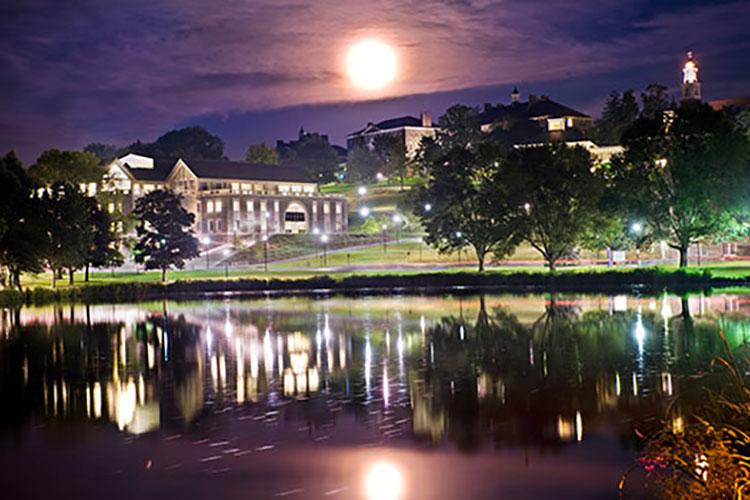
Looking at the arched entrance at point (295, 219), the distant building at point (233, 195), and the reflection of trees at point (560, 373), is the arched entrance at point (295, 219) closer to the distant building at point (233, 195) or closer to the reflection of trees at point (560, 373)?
the distant building at point (233, 195)

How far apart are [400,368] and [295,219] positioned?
112380 mm

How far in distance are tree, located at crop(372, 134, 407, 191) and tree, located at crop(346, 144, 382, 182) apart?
2055mm

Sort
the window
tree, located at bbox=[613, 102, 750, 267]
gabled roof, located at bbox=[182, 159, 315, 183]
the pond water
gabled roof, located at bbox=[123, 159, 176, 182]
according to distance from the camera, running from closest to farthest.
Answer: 1. the pond water
2. tree, located at bbox=[613, 102, 750, 267]
3. gabled roof, located at bbox=[182, 159, 315, 183]
4. the window
5. gabled roof, located at bbox=[123, 159, 176, 182]

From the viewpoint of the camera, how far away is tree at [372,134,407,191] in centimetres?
16874

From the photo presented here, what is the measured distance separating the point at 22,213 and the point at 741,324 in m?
65.2

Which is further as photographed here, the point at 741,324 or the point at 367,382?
the point at 741,324

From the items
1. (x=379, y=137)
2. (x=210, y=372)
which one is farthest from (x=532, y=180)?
(x=379, y=137)

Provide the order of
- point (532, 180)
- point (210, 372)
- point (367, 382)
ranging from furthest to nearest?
1. point (532, 180)
2. point (210, 372)
3. point (367, 382)

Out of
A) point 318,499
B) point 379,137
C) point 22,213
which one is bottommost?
point 318,499

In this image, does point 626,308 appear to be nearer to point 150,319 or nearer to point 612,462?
point 150,319

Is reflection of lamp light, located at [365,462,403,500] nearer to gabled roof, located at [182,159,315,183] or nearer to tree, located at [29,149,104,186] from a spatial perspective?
tree, located at [29,149,104,186]

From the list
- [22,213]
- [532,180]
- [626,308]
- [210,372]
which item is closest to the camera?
[210,372]

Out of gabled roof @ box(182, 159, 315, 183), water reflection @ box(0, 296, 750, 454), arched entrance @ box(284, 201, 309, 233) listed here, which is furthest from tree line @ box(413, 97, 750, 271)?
gabled roof @ box(182, 159, 315, 183)

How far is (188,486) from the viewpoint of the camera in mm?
16797
